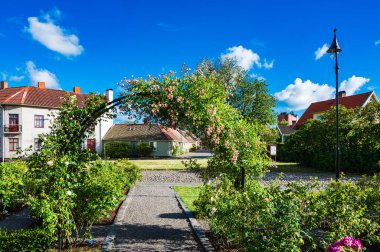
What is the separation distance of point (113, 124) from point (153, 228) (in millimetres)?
40116

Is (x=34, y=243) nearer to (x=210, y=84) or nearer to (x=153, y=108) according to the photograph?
(x=153, y=108)

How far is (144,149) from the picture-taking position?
41.4 metres

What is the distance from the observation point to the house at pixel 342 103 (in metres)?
42.0

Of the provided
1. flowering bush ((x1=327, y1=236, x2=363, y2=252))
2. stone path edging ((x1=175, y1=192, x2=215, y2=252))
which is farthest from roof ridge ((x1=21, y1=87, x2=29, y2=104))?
flowering bush ((x1=327, y1=236, x2=363, y2=252))

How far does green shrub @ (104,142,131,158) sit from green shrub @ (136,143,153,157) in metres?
1.45

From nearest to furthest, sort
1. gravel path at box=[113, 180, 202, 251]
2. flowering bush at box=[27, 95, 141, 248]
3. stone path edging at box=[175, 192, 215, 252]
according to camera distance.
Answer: flowering bush at box=[27, 95, 141, 248] < stone path edging at box=[175, 192, 215, 252] < gravel path at box=[113, 180, 202, 251]

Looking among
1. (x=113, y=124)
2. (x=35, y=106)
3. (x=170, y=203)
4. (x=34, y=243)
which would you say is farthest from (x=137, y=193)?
(x=113, y=124)

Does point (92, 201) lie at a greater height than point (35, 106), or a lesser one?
lesser

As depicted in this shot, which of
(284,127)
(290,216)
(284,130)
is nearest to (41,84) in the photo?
(290,216)

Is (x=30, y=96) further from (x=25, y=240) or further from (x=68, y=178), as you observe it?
(x=25, y=240)

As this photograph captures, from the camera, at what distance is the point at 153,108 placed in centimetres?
675

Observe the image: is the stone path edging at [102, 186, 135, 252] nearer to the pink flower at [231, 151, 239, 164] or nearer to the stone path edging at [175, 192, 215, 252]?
the stone path edging at [175, 192, 215, 252]

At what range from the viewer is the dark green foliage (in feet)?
77.4

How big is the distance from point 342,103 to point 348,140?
2219 cm
